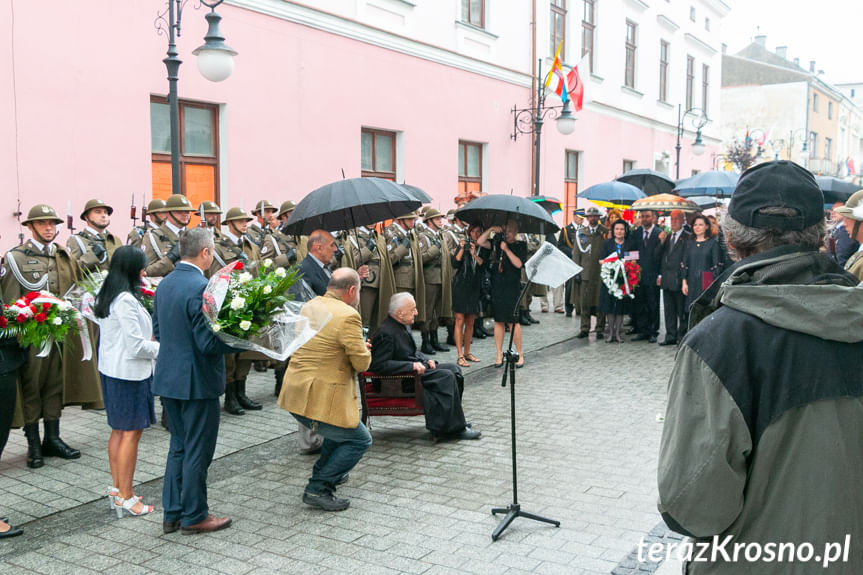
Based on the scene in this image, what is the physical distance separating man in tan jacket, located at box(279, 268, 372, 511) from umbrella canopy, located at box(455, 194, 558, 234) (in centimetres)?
373

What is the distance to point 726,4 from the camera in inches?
1225

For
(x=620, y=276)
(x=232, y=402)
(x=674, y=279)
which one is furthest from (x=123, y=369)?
(x=674, y=279)

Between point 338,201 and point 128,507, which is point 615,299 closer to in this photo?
point 338,201

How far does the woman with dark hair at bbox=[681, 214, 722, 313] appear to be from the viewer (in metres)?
11.1

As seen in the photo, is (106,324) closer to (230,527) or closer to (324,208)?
(230,527)

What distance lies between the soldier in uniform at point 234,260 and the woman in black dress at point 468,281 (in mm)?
2607

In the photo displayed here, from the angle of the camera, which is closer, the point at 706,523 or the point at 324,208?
the point at 706,523

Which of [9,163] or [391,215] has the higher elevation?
[9,163]

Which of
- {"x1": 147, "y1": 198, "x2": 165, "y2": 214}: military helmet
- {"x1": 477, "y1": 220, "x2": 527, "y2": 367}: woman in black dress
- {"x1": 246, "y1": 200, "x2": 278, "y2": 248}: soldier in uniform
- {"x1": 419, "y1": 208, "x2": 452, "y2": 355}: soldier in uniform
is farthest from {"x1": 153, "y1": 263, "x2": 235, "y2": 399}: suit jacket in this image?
{"x1": 419, "y1": 208, "x2": 452, "y2": 355}: soldier in uniform

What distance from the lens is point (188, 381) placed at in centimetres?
477

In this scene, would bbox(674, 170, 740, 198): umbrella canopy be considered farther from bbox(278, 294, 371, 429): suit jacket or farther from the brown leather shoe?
the brown leather shoe

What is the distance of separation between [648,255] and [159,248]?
7.61 meters

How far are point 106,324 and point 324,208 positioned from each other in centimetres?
223

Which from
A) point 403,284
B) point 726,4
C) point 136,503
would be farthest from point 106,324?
point 726,4
